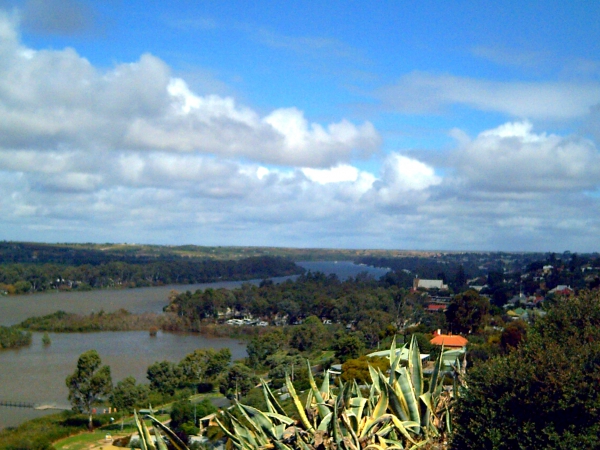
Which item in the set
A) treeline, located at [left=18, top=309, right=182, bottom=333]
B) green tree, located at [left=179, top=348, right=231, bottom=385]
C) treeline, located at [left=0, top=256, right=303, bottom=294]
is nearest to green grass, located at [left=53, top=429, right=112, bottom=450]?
green tree, located at [left=179, top=348, right=231, bottom=385]

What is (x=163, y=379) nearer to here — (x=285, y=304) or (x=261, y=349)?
(x=261, y=349)

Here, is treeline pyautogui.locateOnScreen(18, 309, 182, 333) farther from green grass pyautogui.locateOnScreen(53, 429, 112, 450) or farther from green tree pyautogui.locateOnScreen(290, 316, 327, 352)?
green grass pyautogui.locateOnScreen(53, 429, 112, 450)

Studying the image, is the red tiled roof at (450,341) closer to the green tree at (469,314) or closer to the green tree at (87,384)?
the green tree at (469,314)

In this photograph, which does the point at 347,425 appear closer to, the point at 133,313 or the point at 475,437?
the point at 475,437

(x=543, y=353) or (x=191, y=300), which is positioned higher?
(x=543, y=353)

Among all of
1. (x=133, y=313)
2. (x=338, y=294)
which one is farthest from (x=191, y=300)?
(x=338, y=294)

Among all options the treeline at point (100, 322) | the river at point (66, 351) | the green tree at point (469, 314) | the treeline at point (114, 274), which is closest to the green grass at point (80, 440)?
the river at point (66, 351)
